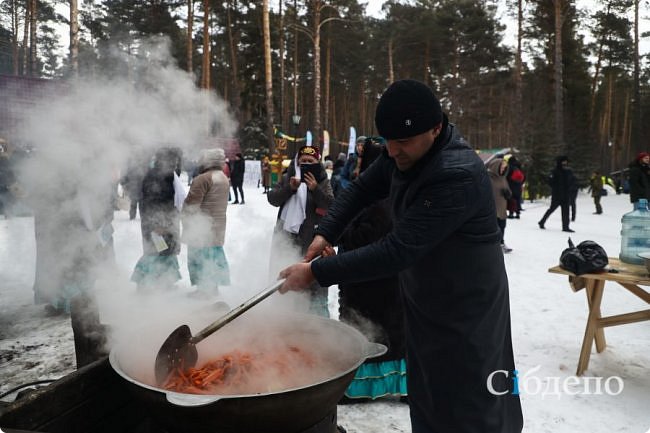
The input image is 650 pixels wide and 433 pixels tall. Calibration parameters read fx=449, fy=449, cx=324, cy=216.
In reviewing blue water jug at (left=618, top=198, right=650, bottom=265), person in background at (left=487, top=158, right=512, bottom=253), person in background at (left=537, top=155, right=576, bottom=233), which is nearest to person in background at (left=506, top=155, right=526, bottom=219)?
person in background at (left=537, top=155, right=576, bottom=233)

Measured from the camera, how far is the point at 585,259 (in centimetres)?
382

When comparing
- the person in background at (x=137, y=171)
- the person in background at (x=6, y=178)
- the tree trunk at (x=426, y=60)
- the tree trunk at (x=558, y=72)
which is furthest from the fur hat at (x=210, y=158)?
the tree trunk at (x=426, y=60)

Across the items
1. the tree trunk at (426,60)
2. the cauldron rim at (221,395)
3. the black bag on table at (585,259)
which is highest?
the tree trunk at (426,60)

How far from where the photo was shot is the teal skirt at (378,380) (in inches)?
140

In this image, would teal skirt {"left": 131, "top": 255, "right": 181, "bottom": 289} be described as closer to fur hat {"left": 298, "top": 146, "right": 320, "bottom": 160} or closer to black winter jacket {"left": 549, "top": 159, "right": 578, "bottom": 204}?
fur hat {"left": 298, "top": 146, "right": 320, "bottom": 160}

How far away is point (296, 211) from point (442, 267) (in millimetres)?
2934

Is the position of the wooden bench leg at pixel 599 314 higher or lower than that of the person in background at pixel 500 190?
lower

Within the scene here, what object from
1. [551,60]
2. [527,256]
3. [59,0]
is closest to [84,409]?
[527,256]

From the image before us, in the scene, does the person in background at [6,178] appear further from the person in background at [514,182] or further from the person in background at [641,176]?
the person in background at [641,176]

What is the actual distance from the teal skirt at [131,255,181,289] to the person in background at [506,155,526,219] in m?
10.8

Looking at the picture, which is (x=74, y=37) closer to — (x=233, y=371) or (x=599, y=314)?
(x=233, y=371)

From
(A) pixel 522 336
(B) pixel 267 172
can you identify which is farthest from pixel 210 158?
(B) pixel 267 172

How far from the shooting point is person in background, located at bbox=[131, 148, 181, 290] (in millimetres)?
5922

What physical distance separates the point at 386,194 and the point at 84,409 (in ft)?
5.98
